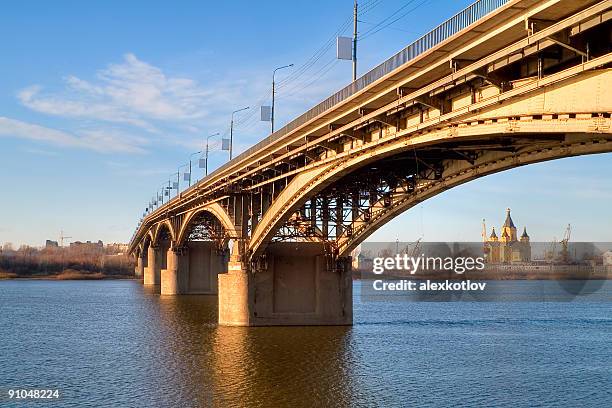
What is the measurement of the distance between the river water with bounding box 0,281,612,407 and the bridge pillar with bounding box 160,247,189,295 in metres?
32.9

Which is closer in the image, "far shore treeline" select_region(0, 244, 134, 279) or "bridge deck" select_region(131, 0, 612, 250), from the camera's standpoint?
"bridge deck" select_region(131, 0, 612, 250)

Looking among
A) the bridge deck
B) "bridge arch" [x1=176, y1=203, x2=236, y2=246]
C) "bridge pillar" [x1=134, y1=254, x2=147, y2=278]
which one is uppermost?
the bridge deck

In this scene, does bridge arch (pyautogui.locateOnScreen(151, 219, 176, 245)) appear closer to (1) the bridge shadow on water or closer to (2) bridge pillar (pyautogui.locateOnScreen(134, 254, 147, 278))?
(2) bridge pillar (pyautogui.locateOnScreen(134, 254, 147, 278))

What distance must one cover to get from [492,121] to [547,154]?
626 centimetres

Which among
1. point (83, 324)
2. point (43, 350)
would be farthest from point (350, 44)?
point (83, 324)

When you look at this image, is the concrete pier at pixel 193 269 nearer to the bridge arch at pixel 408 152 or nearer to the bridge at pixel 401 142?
the bridge at pixel 401 142

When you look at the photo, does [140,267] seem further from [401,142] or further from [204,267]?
[401,142]

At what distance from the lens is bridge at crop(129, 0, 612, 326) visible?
711 inches

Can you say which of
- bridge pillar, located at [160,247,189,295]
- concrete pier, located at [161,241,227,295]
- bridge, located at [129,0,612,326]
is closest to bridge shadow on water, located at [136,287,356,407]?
bridge, located at [129,0,612,326]

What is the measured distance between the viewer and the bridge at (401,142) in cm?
1805

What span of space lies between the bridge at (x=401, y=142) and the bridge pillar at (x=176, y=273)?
19363 millimetres

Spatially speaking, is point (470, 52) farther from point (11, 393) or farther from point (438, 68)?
point (11, 393)

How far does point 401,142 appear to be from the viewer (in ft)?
94.5

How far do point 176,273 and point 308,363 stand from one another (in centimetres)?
5992
